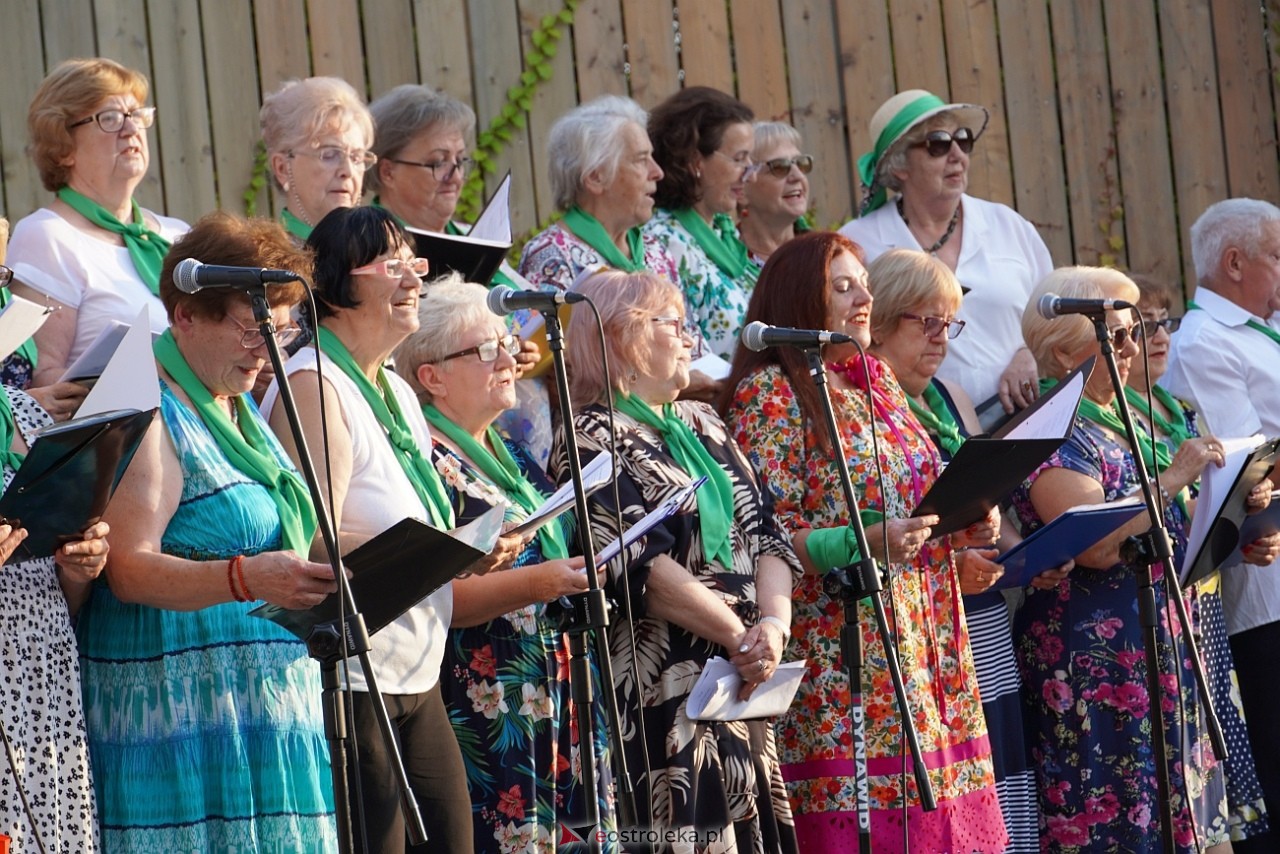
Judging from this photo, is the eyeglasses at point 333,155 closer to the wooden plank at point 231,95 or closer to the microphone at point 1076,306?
the wooden plank at point 231,95

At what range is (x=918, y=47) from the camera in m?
7.27

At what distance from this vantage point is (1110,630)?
505cm

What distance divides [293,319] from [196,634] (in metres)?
1.07

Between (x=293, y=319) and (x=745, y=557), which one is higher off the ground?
(x=293, y=319)

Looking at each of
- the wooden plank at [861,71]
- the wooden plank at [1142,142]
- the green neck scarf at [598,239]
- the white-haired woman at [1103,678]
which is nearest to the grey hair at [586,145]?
the green neck scarf at [598,239]

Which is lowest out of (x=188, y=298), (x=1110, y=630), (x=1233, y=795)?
(x=1233, y=795)

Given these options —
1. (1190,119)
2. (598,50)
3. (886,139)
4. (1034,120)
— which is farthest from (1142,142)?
(598,50)

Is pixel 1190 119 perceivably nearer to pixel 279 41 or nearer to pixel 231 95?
pixel 279 41

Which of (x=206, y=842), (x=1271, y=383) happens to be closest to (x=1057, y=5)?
(x=1271, y=383)

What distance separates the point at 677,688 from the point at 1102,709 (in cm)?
146

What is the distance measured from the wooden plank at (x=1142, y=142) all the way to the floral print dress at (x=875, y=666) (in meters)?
3.14

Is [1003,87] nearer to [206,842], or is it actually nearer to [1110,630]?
[1110,630]

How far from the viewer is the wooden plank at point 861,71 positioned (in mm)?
7180

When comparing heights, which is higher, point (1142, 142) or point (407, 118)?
point (1142, 142)
